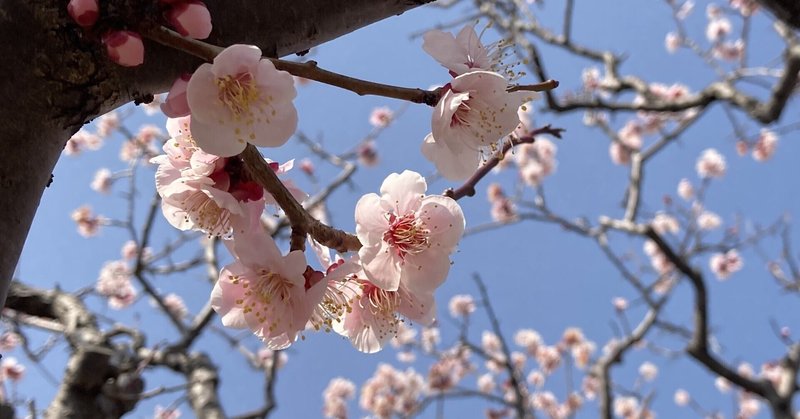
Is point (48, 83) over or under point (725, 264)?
under

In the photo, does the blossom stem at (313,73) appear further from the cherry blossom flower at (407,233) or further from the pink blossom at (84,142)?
the pink blossom at (84,142)

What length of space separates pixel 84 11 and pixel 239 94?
20 centimetres

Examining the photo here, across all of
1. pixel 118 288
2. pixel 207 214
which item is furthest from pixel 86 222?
pixel 207 214

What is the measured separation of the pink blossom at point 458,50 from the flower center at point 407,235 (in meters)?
0.24

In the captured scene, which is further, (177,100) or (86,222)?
(86,222)

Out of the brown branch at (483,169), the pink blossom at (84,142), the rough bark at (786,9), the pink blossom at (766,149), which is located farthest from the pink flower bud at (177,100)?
the pink blossom at (766,149)

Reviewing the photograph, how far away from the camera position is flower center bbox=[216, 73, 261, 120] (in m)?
0.74

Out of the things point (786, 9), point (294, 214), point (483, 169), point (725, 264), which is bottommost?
point (294, 214)

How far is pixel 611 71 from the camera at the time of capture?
4496 mm

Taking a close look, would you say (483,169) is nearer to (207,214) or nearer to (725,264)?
(207,214)

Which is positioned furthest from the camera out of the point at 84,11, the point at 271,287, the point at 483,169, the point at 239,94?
the point at 483,169

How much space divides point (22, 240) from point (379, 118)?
7.61 m

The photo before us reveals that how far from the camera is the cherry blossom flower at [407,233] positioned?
85cm

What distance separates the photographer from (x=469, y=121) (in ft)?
2.99
